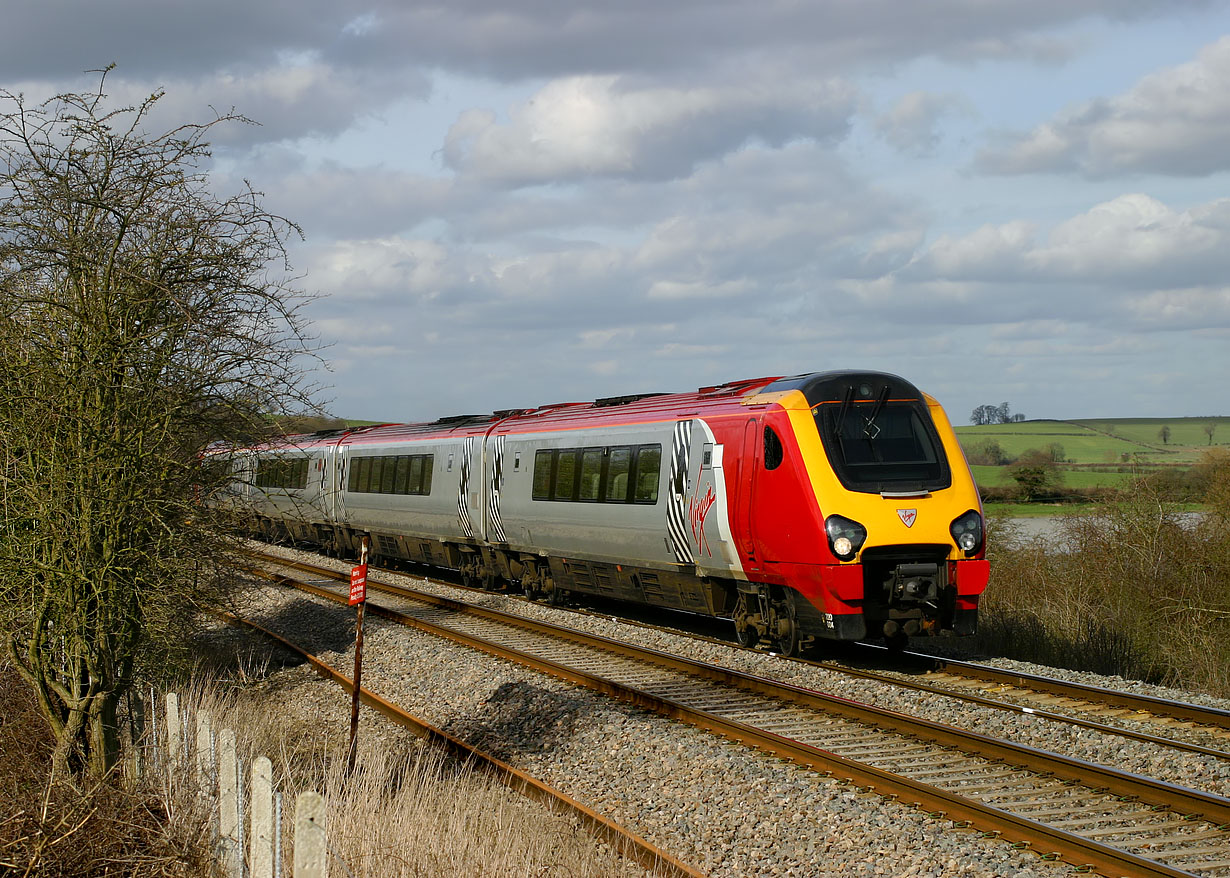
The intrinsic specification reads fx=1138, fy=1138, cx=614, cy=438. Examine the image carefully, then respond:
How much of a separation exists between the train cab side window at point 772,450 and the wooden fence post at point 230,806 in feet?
25.1

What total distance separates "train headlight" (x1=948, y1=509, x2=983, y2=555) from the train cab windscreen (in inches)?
16.8

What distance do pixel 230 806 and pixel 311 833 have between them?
4.73ft

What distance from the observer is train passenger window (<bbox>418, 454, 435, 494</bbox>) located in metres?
22.8

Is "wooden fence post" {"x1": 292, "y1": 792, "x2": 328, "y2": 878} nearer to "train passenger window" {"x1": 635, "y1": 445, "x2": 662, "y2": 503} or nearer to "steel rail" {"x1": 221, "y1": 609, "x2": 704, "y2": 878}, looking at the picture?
"steel rail" {"x1": 221, "y1": 609, "x2": 704, "y2": 878}

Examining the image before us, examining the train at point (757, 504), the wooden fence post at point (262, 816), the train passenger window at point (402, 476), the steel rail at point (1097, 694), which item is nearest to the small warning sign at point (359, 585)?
the train at point (757, 504)

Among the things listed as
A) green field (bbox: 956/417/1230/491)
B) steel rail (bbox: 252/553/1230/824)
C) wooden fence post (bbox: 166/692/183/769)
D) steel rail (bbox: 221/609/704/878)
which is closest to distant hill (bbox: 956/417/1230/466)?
green field (bbox: 956/417/1230/491)

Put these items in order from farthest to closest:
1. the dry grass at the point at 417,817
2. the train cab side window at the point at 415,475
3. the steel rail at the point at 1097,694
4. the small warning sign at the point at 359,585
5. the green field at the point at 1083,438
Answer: the green field at the point at 1083,438 → the train cab side window at the point at 415,475 → the small warning sign at the point at 359,585 → the steel rail at the point at 1097,694 → the dry grass at the point at 417,817

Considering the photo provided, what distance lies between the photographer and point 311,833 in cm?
425

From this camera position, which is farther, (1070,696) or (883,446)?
(883,446)

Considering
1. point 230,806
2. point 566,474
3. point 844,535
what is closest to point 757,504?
point 844,535

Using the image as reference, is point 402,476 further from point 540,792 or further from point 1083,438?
point 1083,438

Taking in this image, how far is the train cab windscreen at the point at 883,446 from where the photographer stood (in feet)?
39.2

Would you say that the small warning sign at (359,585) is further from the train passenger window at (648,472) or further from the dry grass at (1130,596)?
the dry grass at (1130,596)

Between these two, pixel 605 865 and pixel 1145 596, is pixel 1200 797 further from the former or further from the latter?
pixel 1145 596
